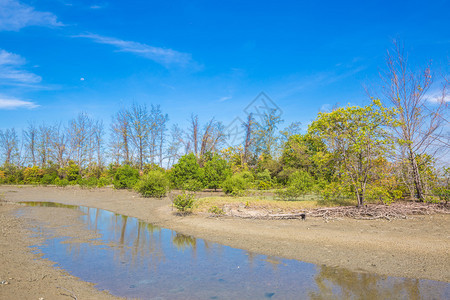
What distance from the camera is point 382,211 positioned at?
12266 millimetres

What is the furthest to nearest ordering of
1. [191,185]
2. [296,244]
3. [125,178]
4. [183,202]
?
[125,178] → [191,185] → [183,202] → [296,244]

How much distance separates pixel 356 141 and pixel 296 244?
6961 mm

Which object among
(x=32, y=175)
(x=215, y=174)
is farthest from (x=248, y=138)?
(x=32, y=175)

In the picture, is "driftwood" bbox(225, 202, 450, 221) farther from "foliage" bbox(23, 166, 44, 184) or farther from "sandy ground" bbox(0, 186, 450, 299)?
"foliage" bbox(23, 166, 44, 184)

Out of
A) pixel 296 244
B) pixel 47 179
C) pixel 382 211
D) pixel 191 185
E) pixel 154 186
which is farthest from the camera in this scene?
pixel 47 179

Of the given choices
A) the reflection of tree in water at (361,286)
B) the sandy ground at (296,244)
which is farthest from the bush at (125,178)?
the reflection of tree in water at (361,286)

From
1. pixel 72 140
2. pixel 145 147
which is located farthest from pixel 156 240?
pixel 72 140

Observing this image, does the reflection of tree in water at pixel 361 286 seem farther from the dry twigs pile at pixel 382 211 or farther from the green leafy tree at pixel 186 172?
the green leafy tree at pixel 186 172

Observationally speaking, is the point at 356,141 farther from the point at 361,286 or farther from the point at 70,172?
the point at 70,172

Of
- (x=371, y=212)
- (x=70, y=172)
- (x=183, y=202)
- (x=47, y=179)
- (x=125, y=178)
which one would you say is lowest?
(x=371, y=212)

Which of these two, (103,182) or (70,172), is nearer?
(103,182)

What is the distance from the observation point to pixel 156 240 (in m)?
9.77

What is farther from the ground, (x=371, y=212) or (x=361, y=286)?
(x=371, y=212)

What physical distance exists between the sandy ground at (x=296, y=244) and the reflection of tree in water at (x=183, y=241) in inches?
18.7
